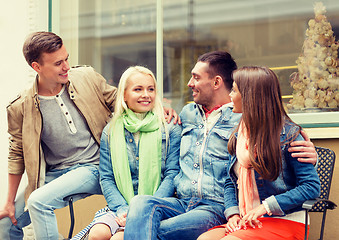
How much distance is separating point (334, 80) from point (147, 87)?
159 centimetres

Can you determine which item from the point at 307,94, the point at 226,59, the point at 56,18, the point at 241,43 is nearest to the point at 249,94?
the point at 226,59

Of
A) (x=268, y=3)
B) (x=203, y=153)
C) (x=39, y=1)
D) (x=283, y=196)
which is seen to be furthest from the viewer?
(x=39, y=1)

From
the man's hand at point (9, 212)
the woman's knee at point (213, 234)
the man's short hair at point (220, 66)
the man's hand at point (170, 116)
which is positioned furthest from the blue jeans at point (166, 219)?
the man's hand at point (9, 212)

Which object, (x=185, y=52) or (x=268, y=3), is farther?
(x=185, y=52)

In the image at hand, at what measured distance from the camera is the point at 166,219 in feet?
10.5

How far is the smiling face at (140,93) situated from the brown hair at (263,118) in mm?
941

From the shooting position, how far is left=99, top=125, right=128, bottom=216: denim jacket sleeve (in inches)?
134

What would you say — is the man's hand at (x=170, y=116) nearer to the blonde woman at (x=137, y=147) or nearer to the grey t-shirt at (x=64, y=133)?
the blonde woman at (x=137, y=147)

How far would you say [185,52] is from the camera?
16.8 ft

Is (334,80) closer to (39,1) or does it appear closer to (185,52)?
(185,52)

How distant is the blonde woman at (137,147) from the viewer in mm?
3492

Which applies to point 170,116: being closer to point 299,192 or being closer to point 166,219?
point 166,219

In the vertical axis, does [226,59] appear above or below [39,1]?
below

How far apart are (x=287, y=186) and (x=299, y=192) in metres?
0.14
